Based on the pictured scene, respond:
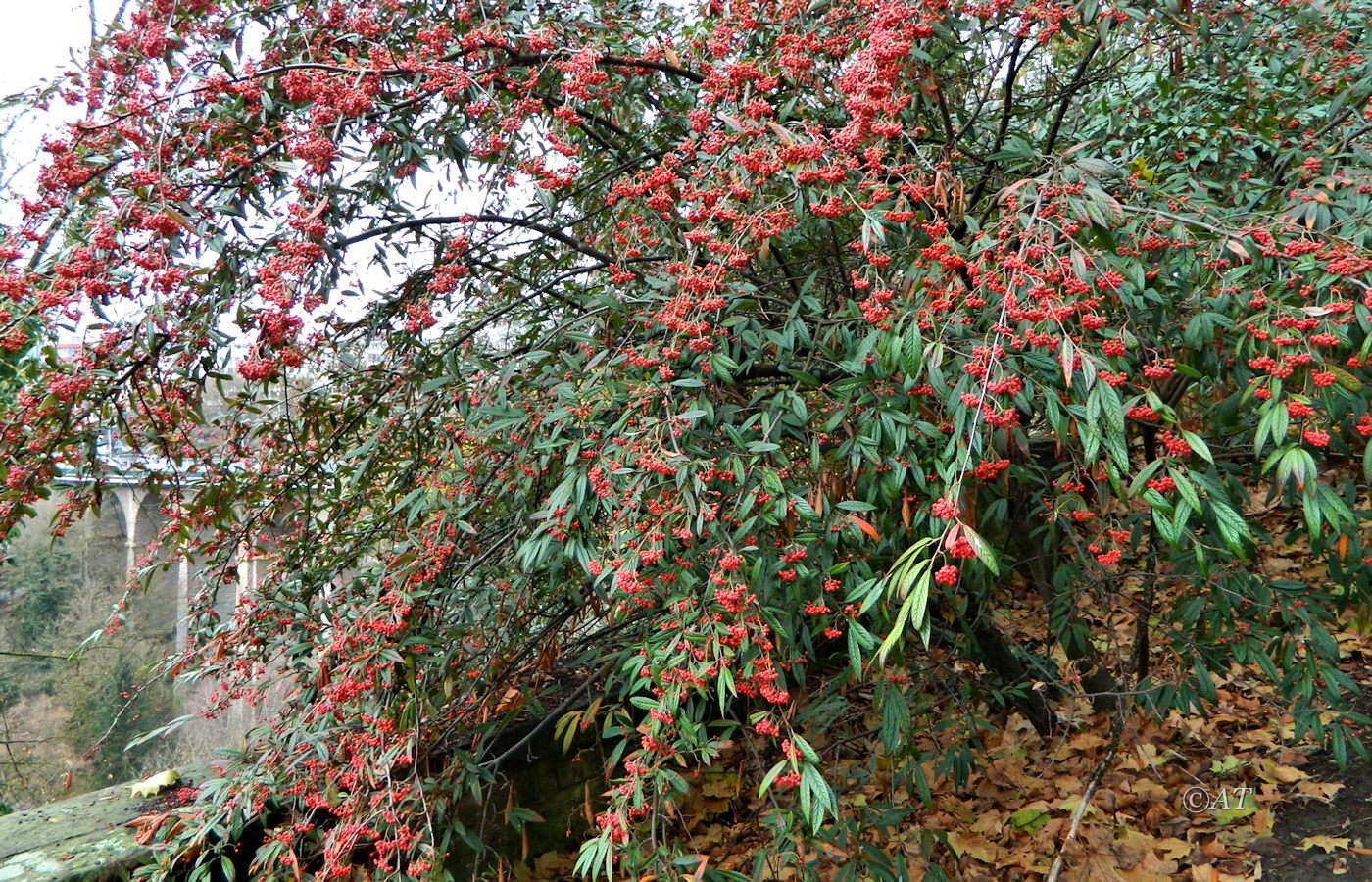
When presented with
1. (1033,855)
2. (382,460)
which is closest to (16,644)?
(382,460)

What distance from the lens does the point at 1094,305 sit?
1.51 metres

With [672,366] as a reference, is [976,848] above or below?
below

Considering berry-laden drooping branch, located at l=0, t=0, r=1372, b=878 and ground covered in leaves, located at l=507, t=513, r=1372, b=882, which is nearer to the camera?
berry-laden drooping branch, located at l=0, t=0, r=1372, b=878

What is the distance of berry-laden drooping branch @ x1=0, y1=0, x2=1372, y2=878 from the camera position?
1.60 m

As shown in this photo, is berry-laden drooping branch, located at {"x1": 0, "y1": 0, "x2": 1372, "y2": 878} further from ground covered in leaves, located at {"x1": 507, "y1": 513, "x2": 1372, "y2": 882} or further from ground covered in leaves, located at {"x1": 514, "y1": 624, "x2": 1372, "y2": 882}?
ground covered in leaves, located at {"x1": 514, "y1": 624, "x2": 1372, "y2": 882}

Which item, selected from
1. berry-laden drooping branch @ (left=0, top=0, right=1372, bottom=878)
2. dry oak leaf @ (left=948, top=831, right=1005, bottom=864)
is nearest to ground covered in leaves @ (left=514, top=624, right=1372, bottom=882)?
dry oak leaf @ (left=948, top=831, right=1005, bottom=864)

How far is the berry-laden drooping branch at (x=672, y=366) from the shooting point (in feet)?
5.26

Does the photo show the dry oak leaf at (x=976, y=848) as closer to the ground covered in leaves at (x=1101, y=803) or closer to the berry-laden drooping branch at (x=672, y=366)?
the ground covered in leaves at (x=1101, y=803)

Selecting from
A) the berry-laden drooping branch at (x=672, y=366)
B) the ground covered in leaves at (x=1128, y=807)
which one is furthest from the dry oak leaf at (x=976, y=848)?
the berry-laden drooping branch at (x=672, y=366)

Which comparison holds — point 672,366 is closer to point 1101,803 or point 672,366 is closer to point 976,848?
point 976,848

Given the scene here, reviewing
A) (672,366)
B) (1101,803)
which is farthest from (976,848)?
(672,366)

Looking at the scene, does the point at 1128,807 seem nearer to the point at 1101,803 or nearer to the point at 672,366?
the point at 1101,803

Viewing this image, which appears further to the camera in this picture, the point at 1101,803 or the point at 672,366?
the point at 1101,803

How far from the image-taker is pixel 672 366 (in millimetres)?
1937
